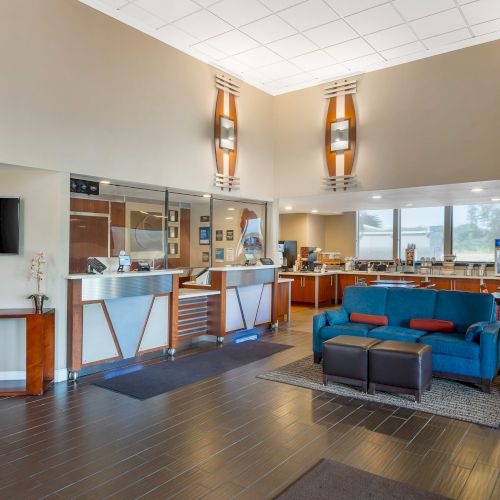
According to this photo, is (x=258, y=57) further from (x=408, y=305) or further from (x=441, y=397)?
(x=441, y=397)

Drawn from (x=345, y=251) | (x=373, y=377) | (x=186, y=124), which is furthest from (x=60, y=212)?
(x=345, y=251)

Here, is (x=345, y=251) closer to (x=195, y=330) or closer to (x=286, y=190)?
(x=286, y=190)

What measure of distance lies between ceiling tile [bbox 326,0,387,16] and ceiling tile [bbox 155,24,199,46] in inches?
80.0

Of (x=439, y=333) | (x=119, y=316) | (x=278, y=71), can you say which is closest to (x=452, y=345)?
(x=439, y=333)

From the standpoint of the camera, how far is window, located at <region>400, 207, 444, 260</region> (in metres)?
12.0

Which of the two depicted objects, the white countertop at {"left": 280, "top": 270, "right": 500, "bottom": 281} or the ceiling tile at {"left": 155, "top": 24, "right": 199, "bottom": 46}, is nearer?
the ceiling tile at {"left": 155, "top": 24, "right": 199, "bottom": 46}

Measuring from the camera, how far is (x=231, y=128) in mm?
7410

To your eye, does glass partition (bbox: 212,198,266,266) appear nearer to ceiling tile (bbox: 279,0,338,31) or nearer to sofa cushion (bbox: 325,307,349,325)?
sofa cushion (bbox: 325,307,349,325)

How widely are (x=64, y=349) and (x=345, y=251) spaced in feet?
32.9

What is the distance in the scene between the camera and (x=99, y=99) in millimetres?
5387

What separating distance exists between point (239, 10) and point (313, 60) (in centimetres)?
187

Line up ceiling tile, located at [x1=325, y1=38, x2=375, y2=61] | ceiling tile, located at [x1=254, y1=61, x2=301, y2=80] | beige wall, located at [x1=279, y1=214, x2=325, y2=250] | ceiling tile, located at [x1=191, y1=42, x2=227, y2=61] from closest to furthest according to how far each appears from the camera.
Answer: ceiling tile, located at [x1=325, y1=38, x2=375, y2=61] → ceiling tile, located at [x1=191, y1=42, x2=227, y2=61] → ceiling tile, located at [x1=254, y1=61, x2=301, y2=80] → beige wall, located at [x1=279, y1=214, x2=325, y2=250]

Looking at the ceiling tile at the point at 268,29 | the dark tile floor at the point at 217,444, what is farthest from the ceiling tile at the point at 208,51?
the dark tile floor at the point at 217,444

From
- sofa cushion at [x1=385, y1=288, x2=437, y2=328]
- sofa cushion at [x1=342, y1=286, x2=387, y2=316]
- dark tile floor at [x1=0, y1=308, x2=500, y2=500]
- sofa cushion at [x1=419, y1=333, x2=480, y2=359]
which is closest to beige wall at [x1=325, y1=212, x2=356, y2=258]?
sofa cushion at [x1=342, y1=286, x2=387, y2=316]
